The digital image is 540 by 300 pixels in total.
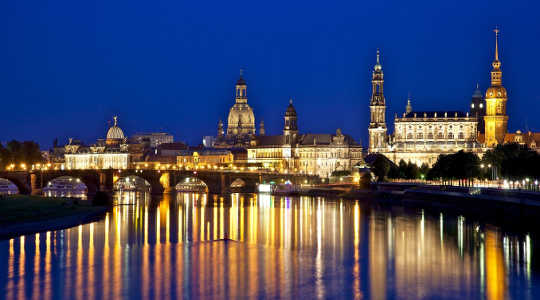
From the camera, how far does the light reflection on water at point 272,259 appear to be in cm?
5284

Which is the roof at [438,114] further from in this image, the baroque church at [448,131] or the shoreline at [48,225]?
the shoreline at [48,225]

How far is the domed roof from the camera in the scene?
191 m

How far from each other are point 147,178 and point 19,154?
28.3 metres

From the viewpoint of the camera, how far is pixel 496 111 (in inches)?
7564

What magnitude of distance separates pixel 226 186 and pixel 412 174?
3036 cm

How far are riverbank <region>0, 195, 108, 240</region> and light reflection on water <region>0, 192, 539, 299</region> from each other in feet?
6.03

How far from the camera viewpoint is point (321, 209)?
372 ft

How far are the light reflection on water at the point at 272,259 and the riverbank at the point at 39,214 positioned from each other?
1.84m

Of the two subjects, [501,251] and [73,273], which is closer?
[73,273]

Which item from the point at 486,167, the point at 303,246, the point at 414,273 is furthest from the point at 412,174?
the point at 414,273

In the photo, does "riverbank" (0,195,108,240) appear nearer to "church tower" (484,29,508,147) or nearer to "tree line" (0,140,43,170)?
"tree line" (0,140,43,170)

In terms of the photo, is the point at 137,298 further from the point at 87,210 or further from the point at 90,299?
the point at 87,210

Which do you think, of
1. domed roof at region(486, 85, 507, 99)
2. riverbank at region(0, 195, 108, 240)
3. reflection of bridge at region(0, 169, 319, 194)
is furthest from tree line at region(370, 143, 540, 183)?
riverbank at region(0, 195, 108, 240)

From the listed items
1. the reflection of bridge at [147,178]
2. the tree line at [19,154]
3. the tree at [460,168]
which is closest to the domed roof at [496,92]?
the reflection of bridge at [147,178]
